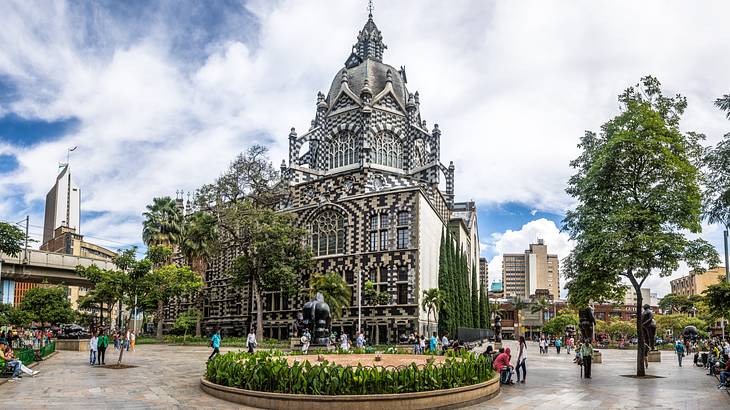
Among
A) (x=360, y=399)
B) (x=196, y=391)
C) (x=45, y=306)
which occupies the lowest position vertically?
(x=196, y=391)

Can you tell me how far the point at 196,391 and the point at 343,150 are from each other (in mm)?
51441

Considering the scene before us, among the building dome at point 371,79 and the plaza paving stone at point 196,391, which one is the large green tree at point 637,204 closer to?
the plaza paving stone at point 196,391

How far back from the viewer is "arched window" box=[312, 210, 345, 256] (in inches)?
2442

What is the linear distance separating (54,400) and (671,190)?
944 inches

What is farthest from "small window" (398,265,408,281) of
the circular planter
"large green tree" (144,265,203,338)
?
the circular planter

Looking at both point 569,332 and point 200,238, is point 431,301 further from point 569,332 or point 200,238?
point 569,332

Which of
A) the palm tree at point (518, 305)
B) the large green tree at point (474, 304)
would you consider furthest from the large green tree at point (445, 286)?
the palm tree at point (518, 305)

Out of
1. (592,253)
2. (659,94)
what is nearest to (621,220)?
(592,253)

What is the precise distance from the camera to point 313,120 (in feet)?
251

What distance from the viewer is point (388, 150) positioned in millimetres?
68250

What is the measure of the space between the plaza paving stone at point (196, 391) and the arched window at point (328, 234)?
3430cm

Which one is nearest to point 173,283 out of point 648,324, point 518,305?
point 648,324

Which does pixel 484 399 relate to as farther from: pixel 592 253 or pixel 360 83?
pixel 360 83

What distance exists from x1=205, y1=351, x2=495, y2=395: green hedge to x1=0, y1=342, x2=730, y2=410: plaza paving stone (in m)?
0.84
